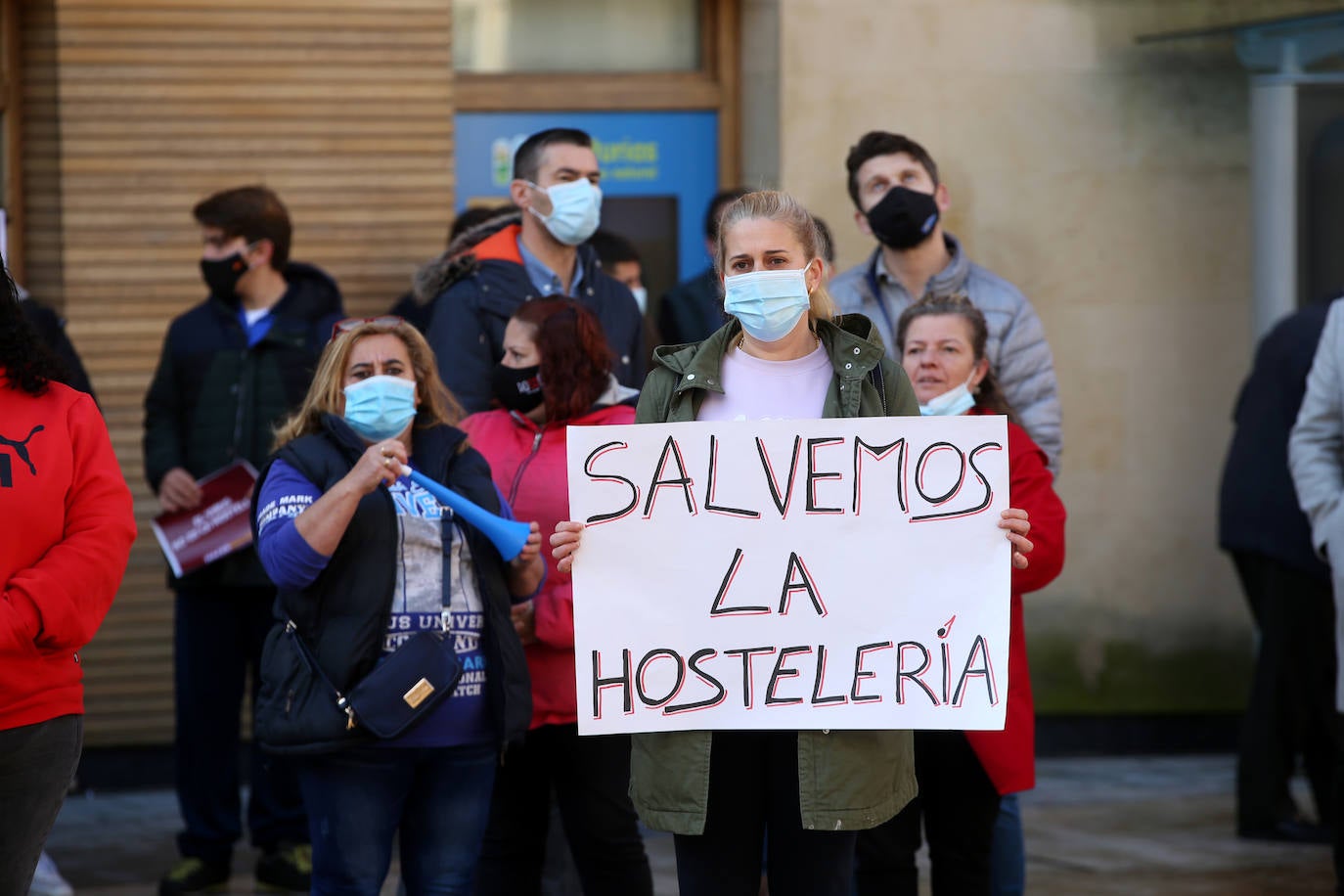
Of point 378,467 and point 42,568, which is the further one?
point 378,467

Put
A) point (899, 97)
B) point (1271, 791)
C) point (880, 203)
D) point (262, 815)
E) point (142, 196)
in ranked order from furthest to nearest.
A: point (899, 97) < point (142, 196) < point (1271, 791) < point (262, 815) < point (880, 203)

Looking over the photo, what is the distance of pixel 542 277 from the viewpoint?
19.7 feet

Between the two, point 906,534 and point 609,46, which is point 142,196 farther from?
point 906,534

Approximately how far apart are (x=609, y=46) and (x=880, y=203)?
336cm

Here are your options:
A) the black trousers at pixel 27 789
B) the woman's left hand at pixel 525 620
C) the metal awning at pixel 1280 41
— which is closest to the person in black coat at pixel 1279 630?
the metal awning at pixel 1280 41

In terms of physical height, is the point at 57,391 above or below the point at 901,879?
above

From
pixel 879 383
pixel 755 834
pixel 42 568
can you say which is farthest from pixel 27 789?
pixel 879 383

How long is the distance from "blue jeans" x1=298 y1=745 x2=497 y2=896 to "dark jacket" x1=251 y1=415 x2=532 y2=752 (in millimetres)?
115

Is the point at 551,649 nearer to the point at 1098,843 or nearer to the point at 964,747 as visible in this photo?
the point at 964,747

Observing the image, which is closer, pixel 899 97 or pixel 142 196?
pixel 142 196

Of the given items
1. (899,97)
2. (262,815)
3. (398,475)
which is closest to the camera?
(398,475)

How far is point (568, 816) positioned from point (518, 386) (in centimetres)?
121

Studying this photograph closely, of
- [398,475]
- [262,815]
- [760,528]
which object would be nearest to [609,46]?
[262,815]

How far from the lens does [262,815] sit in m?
6.55
